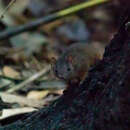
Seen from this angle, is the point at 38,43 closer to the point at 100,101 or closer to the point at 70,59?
the point at 70,59

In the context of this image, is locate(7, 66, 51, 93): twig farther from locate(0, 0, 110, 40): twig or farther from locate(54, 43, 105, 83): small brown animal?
locate(54, 43, 105, 83): small brown animal

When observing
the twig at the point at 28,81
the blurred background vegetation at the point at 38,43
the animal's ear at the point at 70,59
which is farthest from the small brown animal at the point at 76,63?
the twig at the point at 28,81

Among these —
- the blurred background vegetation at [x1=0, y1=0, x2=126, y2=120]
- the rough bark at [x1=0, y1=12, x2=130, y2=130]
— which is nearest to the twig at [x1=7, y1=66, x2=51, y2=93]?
the blurred background vegetation at [x1=0, y1=0, x2=126, y2=120]

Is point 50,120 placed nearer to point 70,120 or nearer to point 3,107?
point 70,120

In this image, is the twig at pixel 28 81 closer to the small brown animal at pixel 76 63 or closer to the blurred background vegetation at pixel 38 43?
the blurred background vegetation at pixel 38 43

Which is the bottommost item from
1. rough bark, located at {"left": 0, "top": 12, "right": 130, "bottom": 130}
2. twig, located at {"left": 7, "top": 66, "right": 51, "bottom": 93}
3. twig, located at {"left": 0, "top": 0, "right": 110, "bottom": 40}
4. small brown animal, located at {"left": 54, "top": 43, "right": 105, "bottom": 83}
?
rough bark, located at {"left": 0, "top": 12, "right": 130, "bottom": 130}

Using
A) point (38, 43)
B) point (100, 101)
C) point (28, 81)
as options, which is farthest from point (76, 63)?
point (38, 43)
